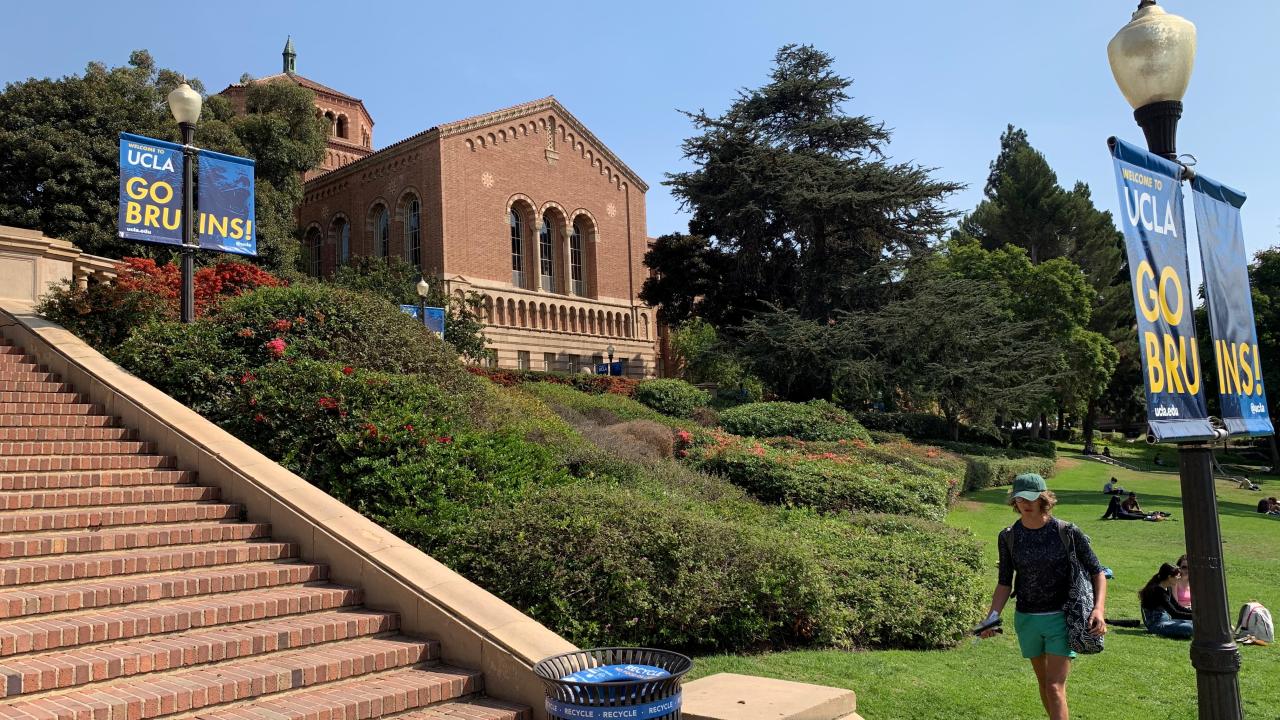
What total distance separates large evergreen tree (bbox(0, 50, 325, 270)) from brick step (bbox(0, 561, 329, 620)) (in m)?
22.9

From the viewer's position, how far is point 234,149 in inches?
1160

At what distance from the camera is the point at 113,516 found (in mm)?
6547

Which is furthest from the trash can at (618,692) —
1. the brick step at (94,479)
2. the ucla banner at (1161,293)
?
the brick step at (94,479)

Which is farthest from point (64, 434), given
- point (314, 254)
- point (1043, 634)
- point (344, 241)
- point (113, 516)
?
point (314, 254)

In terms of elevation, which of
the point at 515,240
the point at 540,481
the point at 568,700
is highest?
the point at 515,240

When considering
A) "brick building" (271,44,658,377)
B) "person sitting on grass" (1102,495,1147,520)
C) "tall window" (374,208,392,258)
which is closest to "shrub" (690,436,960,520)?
"person sitting on grass" (1102,495,1147,520)

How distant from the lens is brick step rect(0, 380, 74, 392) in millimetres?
8898

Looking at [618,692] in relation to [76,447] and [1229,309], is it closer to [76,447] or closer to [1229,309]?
[1229,309]

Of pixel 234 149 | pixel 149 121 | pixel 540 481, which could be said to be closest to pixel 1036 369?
pixel 540 481

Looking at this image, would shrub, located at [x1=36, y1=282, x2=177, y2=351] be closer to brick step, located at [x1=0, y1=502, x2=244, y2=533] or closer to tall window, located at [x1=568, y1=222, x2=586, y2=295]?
brick step, located at [x1=0, y1=502, x2=244, y2=533]

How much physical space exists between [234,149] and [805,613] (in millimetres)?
28573

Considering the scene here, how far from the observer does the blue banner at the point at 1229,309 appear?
4309 millimetres

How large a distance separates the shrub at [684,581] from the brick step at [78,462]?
8.99 ft

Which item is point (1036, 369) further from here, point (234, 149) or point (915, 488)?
point (234, 149)
